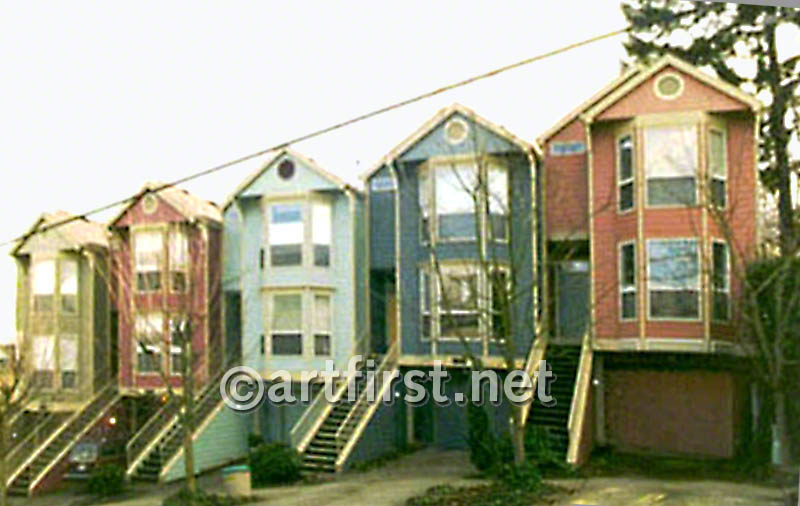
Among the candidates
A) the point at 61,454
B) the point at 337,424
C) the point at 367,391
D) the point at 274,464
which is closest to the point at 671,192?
the point at 367,391

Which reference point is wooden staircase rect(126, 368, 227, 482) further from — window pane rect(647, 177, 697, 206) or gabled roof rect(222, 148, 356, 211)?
window pane rect(647, 177, 697, 206)

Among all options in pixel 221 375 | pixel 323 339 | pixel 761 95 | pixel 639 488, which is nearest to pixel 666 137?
pixel 761 95

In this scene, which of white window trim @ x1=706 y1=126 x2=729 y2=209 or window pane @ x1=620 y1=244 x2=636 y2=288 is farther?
window pane @ x1=620 y1=244 x2=636 y2=288

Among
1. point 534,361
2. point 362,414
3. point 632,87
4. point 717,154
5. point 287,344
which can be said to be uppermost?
point 632,87

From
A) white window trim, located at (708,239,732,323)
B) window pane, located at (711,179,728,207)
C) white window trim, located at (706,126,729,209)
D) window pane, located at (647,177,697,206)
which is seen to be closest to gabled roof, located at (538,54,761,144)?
white window trim, located at (706,126,729,209)

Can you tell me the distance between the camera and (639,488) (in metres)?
4.06

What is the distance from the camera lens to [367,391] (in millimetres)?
4680

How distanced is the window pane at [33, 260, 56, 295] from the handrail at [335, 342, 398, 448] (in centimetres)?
162

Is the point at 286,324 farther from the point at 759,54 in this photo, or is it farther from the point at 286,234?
the point at 759,54

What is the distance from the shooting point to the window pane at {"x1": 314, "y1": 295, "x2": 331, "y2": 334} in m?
5.02

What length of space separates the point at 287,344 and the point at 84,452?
122cm

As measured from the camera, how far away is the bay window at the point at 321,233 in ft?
17.1

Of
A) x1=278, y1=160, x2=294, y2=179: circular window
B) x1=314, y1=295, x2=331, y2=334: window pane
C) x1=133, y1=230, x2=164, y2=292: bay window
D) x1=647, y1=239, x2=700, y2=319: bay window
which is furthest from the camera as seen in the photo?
x1=314, y1=295, x2=331, y2=334: window pane

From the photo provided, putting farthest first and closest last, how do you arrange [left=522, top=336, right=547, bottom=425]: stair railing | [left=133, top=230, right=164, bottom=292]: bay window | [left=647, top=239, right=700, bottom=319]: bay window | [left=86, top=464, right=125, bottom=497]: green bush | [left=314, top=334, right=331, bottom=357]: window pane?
[left=314, top=334, right=331, bottom=357]: window pane
[left=647, top=239, right=700, bottom=319]: bay window
[left=522, top=336, right=547, bottom=425]: stair railing
[left=133, top=230, right=164, bottom=292]: bay window
[left=86, top=464, right=125, bottom=497]: green bush
